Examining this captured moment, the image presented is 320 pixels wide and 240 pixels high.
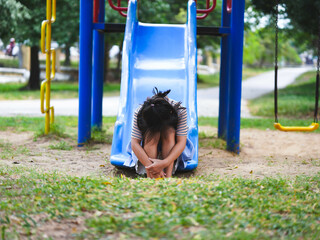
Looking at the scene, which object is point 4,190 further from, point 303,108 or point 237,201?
point 303,108

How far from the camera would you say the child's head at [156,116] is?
15.4 ft

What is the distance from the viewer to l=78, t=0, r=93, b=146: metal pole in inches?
271

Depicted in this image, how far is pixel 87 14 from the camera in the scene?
6.89 meters

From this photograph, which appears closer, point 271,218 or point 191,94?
point 271,218

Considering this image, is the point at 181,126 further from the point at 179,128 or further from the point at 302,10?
the point at 302,10

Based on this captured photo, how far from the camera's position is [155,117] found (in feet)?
15.4

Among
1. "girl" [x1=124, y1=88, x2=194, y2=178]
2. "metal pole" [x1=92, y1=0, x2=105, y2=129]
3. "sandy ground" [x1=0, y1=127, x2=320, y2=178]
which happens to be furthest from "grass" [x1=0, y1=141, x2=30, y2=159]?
"girl" [x1=124, y1=88, x2=194, y2=178]

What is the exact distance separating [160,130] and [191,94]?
1.10 meters

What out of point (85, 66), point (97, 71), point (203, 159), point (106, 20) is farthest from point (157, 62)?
point (106, 20)

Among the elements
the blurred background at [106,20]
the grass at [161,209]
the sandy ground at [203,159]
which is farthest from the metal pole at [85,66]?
the blurred background at [106,20]

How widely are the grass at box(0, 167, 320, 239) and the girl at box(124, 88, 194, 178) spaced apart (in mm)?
793

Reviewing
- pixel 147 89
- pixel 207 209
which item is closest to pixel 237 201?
pixel 207 209

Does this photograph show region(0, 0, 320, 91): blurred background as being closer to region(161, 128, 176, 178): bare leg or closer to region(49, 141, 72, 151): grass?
region(49, 141, 72, 151): grass

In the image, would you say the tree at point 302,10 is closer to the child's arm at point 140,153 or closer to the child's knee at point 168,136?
the child's knee at point 168,136
